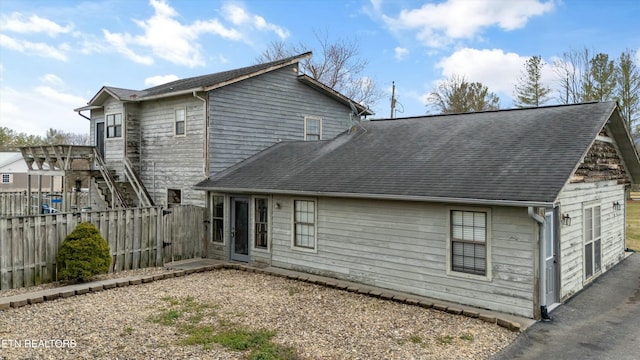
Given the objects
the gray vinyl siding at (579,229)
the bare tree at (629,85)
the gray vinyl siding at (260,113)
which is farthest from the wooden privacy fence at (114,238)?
the bare tree at (629,85)

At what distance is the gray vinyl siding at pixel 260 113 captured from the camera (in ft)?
44.9

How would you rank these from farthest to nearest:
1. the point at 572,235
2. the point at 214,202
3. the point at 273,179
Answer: the point at 214,202 → the point at 273,179 → the point at 572,235

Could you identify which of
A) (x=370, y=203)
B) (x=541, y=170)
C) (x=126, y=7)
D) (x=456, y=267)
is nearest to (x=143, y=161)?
(x=126, y=7)

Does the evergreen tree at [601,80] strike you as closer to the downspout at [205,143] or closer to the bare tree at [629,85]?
the bare tree at [629,85]

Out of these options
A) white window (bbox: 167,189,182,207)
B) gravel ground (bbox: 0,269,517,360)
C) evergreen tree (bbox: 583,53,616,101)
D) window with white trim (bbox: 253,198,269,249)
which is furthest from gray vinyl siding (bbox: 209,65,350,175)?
evergreen tree (bbox: 583,53,616,101)

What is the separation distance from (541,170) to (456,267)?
2.42 m

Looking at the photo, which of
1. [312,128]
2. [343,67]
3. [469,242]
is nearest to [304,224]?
[469,242]

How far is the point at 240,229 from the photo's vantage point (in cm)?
1270

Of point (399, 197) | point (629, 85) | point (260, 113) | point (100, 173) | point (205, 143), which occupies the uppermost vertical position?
point (629, 85)

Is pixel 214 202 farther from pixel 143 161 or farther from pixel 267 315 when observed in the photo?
pixel 267 315

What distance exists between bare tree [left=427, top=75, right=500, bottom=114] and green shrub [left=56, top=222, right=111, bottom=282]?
1137 inches

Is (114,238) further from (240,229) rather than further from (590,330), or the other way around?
(590,330)

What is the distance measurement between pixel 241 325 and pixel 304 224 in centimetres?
426

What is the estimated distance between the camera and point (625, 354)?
6.09 metres
